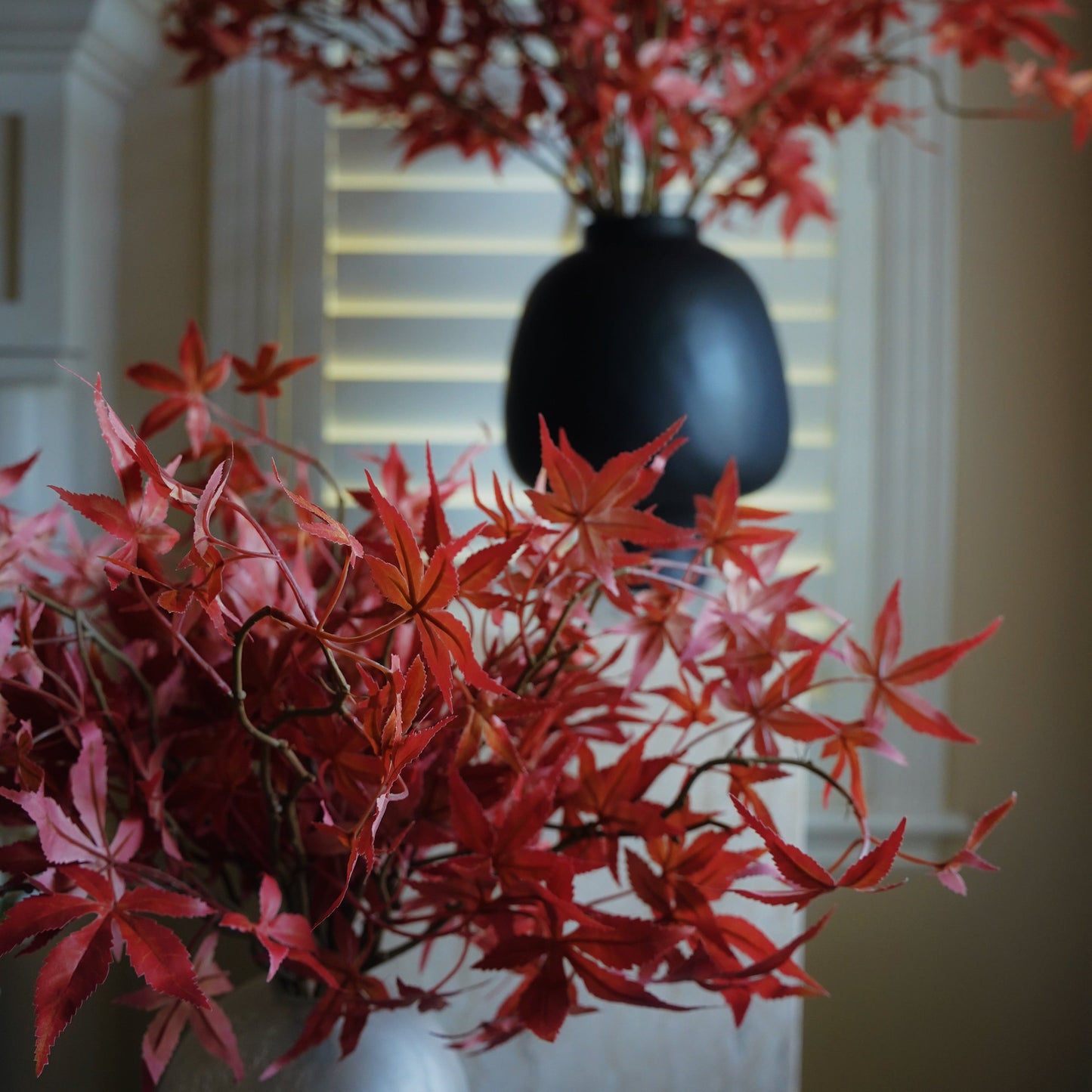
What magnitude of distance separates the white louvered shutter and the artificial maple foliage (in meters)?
0.57

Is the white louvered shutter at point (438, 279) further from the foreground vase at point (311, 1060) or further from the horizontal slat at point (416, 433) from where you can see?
the foreground vase at point (311, 1060)

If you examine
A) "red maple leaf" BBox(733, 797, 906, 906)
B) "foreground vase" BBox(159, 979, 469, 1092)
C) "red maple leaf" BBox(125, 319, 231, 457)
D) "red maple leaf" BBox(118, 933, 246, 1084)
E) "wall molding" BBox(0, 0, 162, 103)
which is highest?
"wall molding" BBox(0, 0, 162, 103)

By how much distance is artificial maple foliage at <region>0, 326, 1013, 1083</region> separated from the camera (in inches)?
15.0

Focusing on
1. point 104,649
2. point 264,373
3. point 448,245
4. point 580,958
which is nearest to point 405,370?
point 448,245

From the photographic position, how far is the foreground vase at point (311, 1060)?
0.53m

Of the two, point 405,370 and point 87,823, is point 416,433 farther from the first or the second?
point 87,823

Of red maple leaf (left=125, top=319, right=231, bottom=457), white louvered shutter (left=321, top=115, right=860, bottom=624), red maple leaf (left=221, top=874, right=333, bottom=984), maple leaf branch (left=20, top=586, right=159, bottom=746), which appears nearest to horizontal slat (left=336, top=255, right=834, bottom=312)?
white louvered shutter (left=321, top=115, right=860, bottom=624)

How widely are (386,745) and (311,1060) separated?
253mm

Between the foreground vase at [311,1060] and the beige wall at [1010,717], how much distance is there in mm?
734

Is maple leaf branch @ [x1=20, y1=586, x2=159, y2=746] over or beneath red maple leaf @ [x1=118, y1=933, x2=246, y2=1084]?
over

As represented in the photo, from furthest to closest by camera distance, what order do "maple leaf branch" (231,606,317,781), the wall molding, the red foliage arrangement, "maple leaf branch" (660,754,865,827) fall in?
the wall molding
the red foliage arrangement
"maple leaf branch" (660,754,865,827)
"maple leaf branch" (231,606,317,781)

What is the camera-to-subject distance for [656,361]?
2.71 ft

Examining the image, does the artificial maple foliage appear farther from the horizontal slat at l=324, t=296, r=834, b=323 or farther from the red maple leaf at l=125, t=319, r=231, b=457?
the horizontal slat at l=324, t=296, r=834, b=323

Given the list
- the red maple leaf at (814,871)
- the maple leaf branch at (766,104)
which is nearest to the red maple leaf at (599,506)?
the red maple leaf at (814,871)
